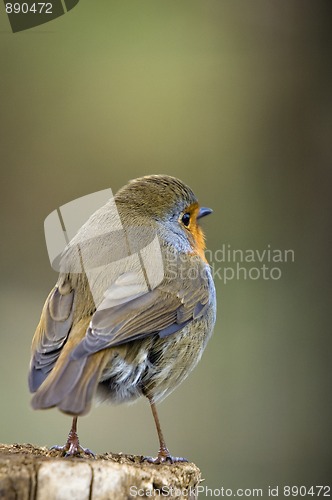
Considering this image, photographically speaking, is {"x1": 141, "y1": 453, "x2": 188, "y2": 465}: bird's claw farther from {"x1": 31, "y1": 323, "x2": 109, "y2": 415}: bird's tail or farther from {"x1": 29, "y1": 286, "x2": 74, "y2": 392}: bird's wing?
{"x1": 29, "y1": 286, "x2": 74, "y2": 392}: bird's wing

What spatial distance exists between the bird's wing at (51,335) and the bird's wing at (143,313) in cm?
15

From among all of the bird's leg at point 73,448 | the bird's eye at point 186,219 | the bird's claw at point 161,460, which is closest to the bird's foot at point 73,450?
the bird's leg at point 73,448

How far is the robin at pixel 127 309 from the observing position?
3.05 metres

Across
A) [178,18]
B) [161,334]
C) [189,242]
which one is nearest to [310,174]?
[178,18]

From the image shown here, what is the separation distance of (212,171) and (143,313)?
404 centimetres

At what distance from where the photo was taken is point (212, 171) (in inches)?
284

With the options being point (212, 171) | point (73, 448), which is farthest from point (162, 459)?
point (212, 171)

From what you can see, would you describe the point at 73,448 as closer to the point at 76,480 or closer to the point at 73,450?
the point at 73,450

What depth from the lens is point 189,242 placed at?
4.03 m

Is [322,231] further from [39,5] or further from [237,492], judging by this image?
[39,5]

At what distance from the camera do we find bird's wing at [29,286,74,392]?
3.07 meters

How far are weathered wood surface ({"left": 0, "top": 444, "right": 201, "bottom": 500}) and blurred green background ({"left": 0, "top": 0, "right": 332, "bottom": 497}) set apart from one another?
281 cm

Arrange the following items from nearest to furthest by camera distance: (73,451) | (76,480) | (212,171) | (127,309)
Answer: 1. (76,480)
2. (73,451)
3. (127,309)
4. (212,171)

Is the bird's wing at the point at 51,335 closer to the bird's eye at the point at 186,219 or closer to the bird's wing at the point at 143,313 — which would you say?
the bird's wing at the point at 143,313
